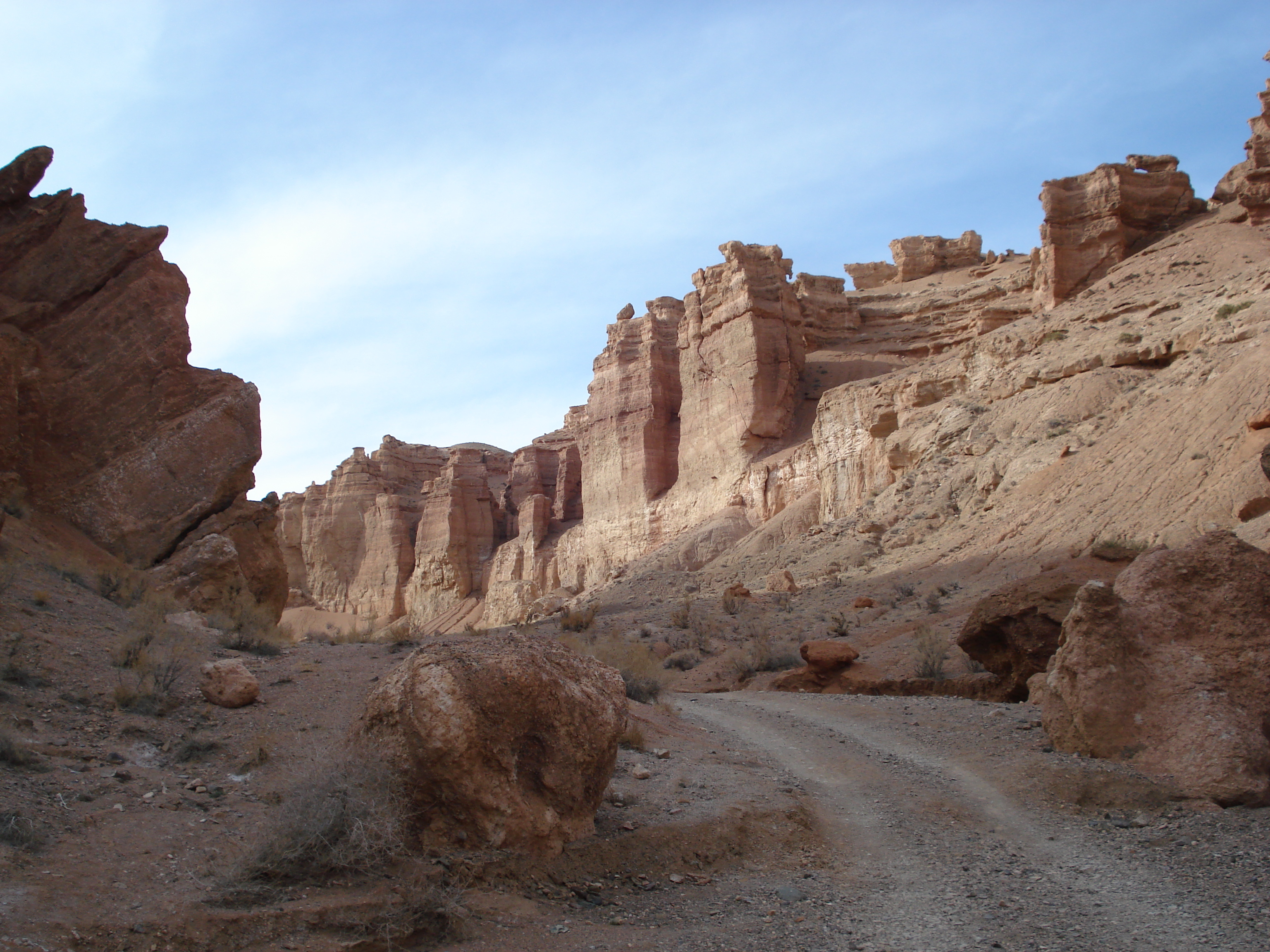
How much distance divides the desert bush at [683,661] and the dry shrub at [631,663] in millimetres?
1278

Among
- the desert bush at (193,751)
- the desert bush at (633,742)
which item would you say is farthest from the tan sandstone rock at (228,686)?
the desert bush at (633,742)

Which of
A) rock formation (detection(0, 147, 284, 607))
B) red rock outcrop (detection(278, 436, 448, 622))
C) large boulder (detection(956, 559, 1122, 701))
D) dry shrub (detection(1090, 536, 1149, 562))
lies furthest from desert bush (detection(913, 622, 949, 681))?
red rock outcrop (detection(278, 436, 448, 622))

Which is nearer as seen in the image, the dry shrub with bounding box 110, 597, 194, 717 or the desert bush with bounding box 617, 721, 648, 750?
the dry shrub with bounding box 110, 597, 194, 717

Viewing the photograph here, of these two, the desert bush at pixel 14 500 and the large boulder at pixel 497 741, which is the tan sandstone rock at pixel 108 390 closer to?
the desert bush at pixel 14 500

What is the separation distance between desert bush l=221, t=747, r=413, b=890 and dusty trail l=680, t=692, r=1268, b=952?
7.68ft

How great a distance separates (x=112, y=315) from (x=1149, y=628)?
15066 millimetres

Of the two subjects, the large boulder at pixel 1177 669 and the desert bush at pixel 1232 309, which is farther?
the desert bush at pixel 1232 309

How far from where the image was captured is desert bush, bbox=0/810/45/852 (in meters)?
4.55

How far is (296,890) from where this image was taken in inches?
181

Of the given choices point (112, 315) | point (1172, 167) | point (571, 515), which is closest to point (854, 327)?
point (1172, 167)

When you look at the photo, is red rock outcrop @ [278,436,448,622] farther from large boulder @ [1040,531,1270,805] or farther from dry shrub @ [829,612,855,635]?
large boulder @ [1040,531,1270,805]

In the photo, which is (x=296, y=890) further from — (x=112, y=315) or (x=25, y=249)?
(x=25, y=249)

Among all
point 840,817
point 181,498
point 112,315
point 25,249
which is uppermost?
point 25,249

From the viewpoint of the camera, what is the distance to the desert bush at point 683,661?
1809 cm
